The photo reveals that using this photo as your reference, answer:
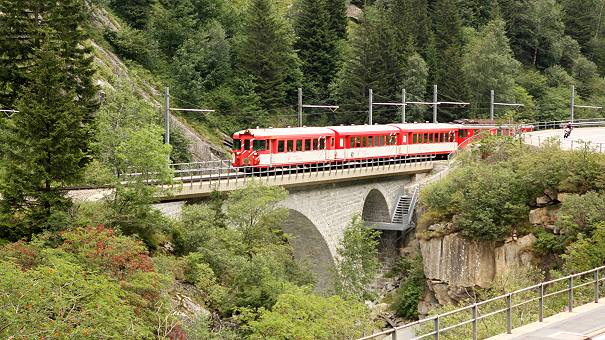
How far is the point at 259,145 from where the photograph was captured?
48.8 metres

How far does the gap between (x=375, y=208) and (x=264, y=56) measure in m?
22.0

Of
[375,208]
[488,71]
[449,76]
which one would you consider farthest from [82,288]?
[488,71]

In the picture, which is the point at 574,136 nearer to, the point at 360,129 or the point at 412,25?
the point at 412,25

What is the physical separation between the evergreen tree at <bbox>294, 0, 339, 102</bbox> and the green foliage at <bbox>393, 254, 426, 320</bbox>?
35.7 m

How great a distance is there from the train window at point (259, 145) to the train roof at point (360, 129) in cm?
671

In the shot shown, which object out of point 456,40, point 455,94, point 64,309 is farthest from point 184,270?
point 456,40

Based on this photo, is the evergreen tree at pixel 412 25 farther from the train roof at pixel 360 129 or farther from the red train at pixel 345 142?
the train roof at pixel 360 129

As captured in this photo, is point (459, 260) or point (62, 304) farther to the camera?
point (459, 260)

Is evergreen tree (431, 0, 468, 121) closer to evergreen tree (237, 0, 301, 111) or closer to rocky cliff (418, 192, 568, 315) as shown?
evergreen tree (237, 0, 301, 111)

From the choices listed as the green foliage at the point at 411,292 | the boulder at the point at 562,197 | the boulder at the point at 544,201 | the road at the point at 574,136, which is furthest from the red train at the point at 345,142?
the boulder at the point at 562,197

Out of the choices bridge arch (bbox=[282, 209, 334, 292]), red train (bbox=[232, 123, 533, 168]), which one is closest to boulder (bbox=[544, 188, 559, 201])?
bridge arch (bbox=[282, 209, 334, 292])

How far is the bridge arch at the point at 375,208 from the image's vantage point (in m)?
59.2

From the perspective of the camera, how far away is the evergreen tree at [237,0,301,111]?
77.9 metres

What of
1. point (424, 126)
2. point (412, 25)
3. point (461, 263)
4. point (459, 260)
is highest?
point (412, 25)
